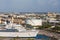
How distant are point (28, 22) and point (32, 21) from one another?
38cm

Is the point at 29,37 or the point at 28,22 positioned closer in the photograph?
the point at 29,37

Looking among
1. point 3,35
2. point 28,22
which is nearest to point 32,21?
point 28,22

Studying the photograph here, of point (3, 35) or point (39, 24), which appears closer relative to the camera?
point (3, 35)

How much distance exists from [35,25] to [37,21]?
0.36m

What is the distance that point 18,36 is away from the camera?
890 centimetres

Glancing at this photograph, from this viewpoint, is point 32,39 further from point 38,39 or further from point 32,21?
point 32,21

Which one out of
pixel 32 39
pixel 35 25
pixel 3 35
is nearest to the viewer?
Answer: pixel 32 39

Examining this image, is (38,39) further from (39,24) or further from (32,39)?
(39,24)

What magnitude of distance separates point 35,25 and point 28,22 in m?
0.71

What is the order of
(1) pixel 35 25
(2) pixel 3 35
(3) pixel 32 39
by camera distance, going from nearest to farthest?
1. (3) pixel 32 39
2. (2) pixel 3 35
3. (1) pixel 35 25

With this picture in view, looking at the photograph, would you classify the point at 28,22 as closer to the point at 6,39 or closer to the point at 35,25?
the point at 35,25

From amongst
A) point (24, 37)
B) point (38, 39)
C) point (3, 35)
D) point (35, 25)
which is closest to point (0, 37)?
point (3, 35)

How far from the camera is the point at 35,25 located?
55.0ft

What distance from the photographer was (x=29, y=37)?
8.80 meters
